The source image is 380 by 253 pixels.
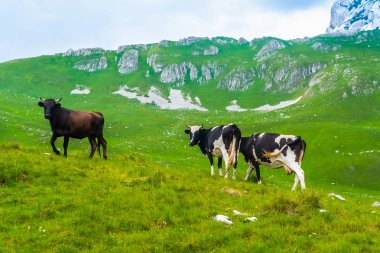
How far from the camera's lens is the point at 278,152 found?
22.0 metres

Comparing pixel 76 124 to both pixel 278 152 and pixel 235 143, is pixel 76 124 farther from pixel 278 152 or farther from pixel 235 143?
pixel 278 152

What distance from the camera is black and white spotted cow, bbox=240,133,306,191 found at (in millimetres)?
21734

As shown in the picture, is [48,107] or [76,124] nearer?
[48,107]

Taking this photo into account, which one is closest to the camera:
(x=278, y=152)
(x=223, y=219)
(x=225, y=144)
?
(x=223, y=219)

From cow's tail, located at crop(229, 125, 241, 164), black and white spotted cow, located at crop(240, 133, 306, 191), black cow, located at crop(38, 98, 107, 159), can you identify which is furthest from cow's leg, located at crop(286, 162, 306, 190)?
black cow, located at crop(38, 98, 107, 159)

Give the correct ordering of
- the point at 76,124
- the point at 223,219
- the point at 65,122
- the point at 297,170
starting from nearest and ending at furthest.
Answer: the point at 223,219
the point at 297,170
the point at 65,122
the point at 76,124

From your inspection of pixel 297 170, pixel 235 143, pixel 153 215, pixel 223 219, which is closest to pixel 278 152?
pixel 297 170

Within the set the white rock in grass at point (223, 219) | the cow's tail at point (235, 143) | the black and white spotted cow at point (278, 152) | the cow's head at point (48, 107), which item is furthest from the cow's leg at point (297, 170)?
the cow's head at point (48, 107)

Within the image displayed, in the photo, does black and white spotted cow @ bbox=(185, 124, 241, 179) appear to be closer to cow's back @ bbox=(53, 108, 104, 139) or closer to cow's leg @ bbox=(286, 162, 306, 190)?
cow's leg @ bbox=(286, 162, 306, 190)

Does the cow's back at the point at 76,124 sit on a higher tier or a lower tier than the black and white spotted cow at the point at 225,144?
higher

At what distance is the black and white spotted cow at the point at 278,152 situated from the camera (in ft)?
71.3

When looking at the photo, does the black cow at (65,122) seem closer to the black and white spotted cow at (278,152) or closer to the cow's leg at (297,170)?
the black and white spotted cow at (278,152)

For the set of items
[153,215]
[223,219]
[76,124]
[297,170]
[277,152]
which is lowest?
[297,170]

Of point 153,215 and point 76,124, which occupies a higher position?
point 76,124
